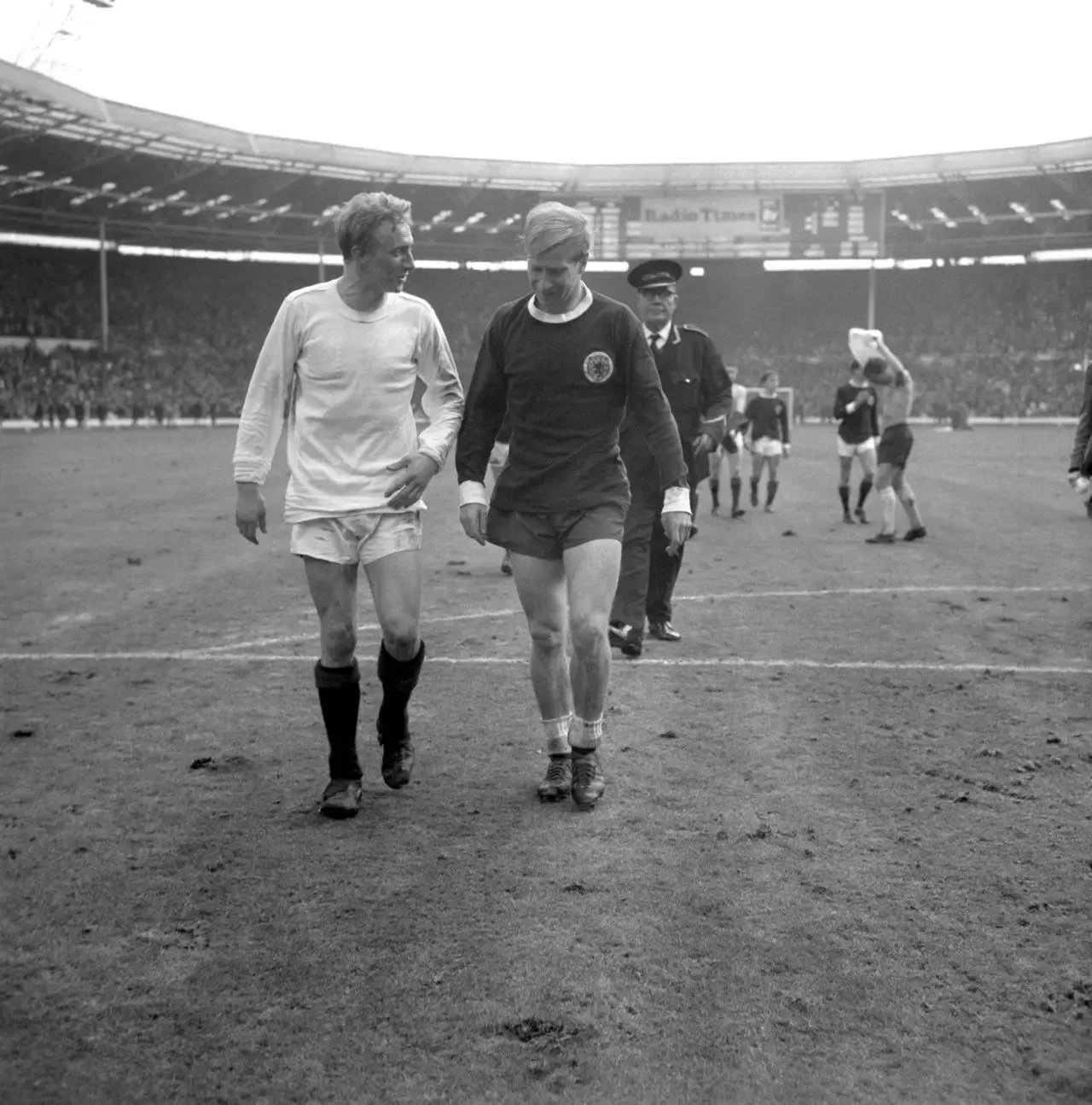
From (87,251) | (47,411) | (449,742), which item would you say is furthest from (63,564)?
(87,251)

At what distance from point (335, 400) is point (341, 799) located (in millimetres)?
1406

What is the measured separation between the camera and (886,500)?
1386cm

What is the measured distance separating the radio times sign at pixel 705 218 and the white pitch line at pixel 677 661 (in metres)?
50.2

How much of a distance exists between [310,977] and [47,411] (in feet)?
154

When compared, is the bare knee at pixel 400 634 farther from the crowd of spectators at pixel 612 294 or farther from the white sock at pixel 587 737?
the crowd of spectators at pixel 612 294

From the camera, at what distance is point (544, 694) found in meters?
5.20

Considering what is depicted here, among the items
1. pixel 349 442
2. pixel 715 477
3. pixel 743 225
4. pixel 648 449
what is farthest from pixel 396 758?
pixel 743 225

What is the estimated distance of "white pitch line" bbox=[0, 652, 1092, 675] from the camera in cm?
729

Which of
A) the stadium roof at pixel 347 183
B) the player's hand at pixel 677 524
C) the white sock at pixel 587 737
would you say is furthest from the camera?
the stadium roof at pixel 347 183

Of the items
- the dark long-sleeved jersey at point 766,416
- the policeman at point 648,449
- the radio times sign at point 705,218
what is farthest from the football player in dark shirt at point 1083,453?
the radio times sign at point 705,218

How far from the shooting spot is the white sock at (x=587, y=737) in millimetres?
5016

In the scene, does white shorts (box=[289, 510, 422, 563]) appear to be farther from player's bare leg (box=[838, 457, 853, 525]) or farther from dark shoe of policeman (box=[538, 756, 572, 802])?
player's bare leg (box=[838, 457, 853, 525])

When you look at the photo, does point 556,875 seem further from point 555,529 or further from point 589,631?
point 555,529

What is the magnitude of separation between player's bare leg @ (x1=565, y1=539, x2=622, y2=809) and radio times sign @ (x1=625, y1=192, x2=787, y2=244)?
52.7 m
